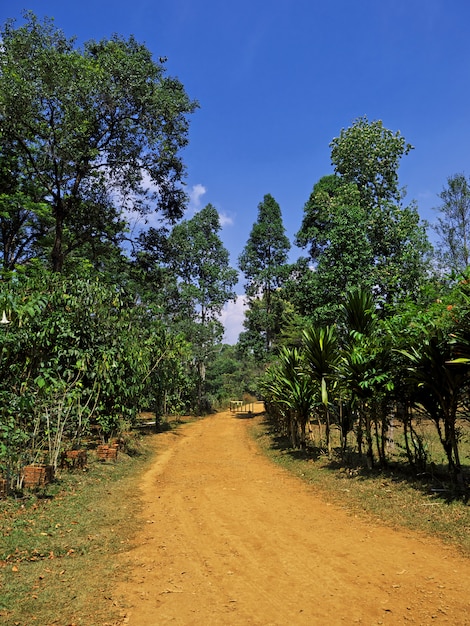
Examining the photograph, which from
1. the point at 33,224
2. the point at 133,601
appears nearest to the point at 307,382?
the point at 133,601

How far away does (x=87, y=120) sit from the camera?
1300 cm

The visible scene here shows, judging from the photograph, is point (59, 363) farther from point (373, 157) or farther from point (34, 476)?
point (373, 157)

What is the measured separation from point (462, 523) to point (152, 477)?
572 centimetres

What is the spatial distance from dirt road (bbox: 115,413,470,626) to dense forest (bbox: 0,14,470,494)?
2035 millimetres

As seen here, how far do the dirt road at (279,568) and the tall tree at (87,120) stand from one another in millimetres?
10922

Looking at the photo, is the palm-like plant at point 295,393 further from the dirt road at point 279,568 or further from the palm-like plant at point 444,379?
the palm-like plant at point 444,379

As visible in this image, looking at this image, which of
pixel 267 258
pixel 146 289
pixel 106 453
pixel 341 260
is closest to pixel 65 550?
pixel 106 453

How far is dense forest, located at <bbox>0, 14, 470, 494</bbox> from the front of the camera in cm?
629

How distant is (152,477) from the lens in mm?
8492

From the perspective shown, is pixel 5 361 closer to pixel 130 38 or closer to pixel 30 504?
pixel 30 504

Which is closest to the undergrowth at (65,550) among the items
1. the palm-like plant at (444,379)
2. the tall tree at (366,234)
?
the palm-like plant at (444,379)

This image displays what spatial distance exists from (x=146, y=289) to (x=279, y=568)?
47.6ft

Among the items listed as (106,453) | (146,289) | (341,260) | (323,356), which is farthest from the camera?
(146,289)

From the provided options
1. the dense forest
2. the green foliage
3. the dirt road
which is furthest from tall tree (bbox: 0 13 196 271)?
the dirt road
